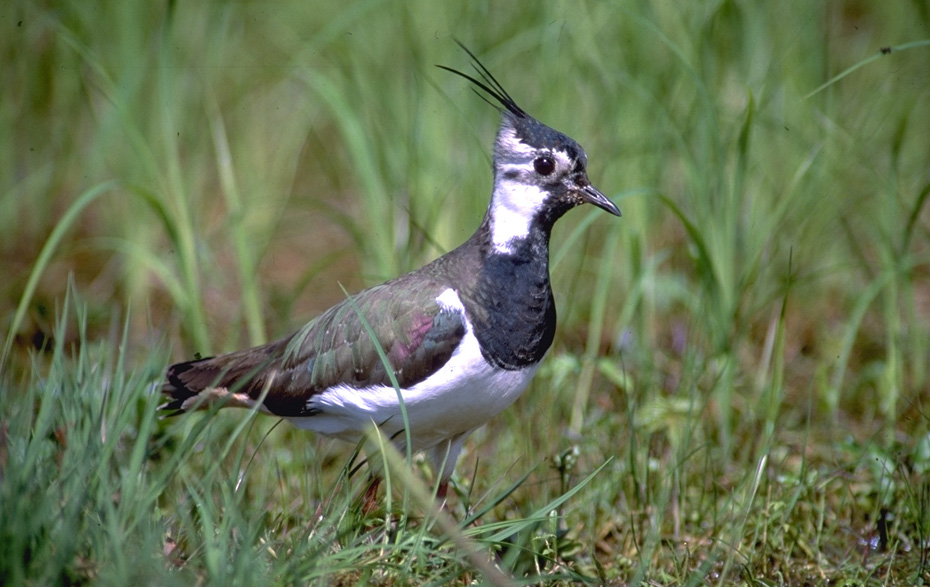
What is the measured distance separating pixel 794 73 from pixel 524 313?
2.42m

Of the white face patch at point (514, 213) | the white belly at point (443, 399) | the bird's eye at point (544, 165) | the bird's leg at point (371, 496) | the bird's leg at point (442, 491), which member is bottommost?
the bird's leg at point (442, 491)

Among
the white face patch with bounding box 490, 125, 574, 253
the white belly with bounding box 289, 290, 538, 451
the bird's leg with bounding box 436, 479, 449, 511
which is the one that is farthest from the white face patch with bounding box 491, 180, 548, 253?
the bird's leg with bounding box 436, 479, 449, 511

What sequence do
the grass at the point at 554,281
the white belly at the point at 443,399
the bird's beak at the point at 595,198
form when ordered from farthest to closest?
the bird's beak at the point at 595,198 < the white belly at the point at 443,399 < the grass at the point at 554,281

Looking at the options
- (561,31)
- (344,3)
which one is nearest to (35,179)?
(344,3)

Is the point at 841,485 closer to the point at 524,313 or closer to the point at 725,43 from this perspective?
the point at 524,313

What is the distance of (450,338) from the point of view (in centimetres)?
306

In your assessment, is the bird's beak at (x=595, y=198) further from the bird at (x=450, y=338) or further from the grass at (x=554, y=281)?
the grass at (x=554, y=281)

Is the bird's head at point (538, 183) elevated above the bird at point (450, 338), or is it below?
above

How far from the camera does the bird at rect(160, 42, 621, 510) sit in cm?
305

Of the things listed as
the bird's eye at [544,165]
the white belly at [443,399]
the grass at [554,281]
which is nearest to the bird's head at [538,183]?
the bird's eye at [544,165]

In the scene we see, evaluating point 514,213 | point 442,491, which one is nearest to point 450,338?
point 514,213

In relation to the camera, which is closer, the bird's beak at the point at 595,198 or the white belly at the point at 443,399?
the white belly at the point at 443,399

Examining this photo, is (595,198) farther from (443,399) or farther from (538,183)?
(443,399)

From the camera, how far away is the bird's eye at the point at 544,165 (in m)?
3.23
